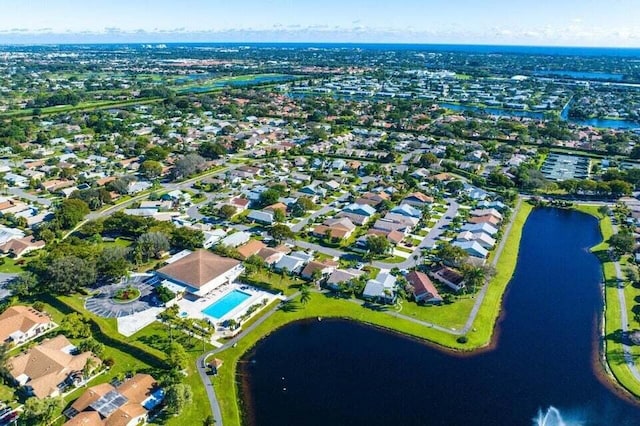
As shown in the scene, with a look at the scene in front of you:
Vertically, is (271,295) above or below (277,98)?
below

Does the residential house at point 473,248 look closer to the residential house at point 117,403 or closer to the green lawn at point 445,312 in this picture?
the green lawn at point 445,312

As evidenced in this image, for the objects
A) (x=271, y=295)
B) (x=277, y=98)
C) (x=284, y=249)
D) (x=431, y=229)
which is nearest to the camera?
→ (x=271, y=295)

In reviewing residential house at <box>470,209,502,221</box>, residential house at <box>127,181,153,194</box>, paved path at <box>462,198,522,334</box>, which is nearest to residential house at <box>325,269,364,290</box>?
paved path at <box>462,198,522,334</box>

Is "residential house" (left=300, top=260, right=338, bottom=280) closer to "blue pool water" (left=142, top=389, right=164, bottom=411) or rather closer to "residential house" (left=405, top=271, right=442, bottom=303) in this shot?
Result: "residential house" (left=405, top=271, right=442, bottom=303)

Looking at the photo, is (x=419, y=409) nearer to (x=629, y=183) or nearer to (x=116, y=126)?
(x=629, y=183)

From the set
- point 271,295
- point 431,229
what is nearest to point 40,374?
point 271,295

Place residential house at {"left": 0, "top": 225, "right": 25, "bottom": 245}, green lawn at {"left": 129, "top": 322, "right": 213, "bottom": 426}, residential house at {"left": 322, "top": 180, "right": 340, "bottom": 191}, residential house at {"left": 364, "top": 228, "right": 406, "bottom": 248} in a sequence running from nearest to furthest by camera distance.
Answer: green lawn at {"left": 129, "top": 322, "right": 213, "bottom": 426}, residential house at {"left": 0, "top": 225, "right": 25, "bottom": 245}, residential house at {"left": 364, "top": 228, "right": 406, "bottom": 248}, residential house at {"left": 322, "top": 180, "right": 340, "bottom": 191}
